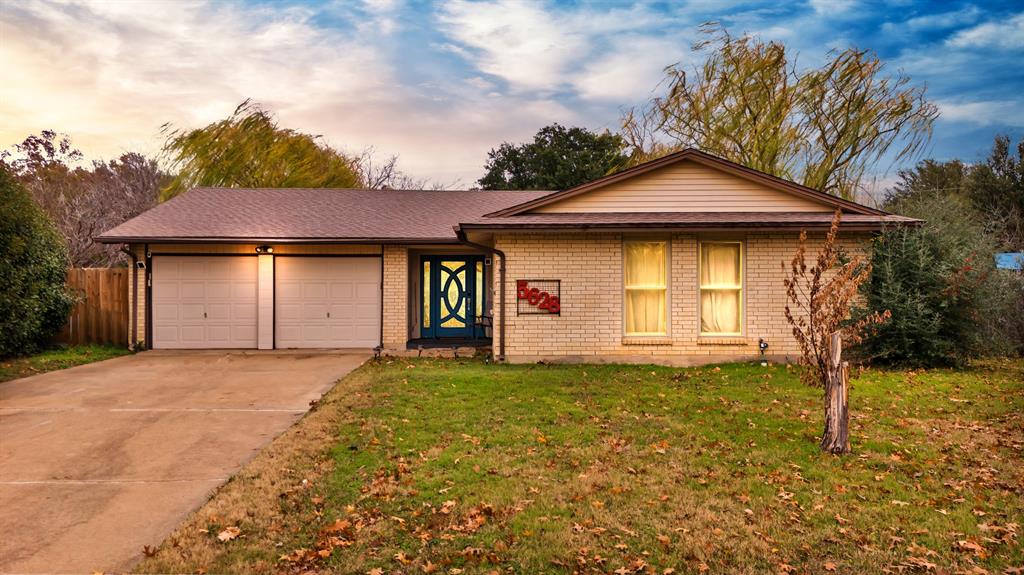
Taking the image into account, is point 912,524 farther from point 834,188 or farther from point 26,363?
point 834,188

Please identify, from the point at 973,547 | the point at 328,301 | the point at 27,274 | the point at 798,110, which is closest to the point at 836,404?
the point at 973,547

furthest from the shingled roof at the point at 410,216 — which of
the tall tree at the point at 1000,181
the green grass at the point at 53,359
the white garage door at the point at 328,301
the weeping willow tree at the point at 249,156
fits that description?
the tall tree at the point at 1000,181

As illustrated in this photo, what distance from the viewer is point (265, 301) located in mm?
14539

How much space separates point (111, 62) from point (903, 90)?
3065 centimetres

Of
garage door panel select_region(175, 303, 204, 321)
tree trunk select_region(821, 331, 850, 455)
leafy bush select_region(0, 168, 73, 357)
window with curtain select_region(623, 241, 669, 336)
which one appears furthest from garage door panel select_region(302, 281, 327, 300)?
tree trunk select_region(821, 331, 850, 455)

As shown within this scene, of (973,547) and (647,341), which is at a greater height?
(647,341)

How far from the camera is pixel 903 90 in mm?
25344

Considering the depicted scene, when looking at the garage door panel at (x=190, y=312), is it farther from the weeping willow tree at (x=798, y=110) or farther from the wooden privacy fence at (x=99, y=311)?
the weeping willow tree at (x=798, y=110)

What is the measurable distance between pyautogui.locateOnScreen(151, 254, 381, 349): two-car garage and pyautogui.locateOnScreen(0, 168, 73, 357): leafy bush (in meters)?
1.98

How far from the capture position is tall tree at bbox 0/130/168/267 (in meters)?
24.5

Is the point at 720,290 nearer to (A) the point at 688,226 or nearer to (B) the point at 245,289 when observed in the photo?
(A) the point at 688,226

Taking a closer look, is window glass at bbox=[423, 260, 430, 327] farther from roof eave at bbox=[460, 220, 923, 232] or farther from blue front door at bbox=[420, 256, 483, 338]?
roof eave at bbox=[460, 220, 923, 232]

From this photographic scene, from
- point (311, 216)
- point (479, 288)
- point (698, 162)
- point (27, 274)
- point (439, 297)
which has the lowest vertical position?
point (439, 297)

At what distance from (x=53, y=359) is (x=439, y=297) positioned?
8.45 metres
